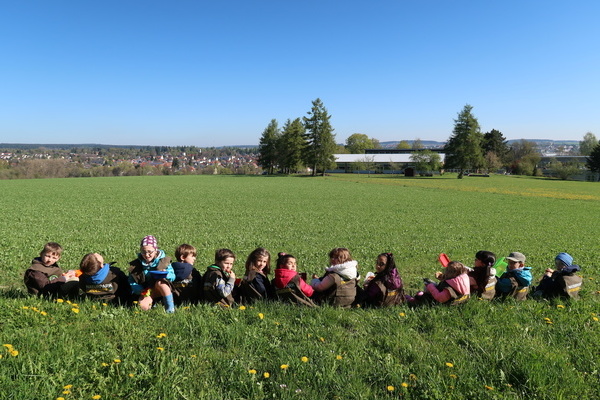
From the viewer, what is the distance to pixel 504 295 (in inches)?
225

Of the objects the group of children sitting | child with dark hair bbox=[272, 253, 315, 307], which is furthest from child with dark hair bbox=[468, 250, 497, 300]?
child with dark hair bbox=[272, 253, 315, 307]

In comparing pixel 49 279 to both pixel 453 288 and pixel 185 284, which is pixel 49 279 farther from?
pixel 453 288

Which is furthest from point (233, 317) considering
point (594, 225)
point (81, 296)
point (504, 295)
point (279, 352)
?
point (594, 225)

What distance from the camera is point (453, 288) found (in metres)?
5.15

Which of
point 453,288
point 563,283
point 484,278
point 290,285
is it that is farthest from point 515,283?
point 290,285

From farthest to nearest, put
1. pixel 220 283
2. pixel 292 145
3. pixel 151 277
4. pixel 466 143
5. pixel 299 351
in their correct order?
pixel 292 145
pixel 466 143
pixel 220 283
pixel 151 277
pixel 299 351

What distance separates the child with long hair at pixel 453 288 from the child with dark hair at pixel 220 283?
2.97m

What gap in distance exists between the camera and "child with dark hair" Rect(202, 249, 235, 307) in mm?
5141

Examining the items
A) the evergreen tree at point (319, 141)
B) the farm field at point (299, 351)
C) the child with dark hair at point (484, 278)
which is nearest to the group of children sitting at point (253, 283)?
the child with dark hair at point (484, 278)

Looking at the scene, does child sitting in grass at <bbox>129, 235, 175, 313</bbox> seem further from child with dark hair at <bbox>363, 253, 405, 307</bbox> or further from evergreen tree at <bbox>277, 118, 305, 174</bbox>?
evergreen tree at <bbox>277, 118, 305, 174</bbox>

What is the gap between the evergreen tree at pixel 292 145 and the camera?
270ft

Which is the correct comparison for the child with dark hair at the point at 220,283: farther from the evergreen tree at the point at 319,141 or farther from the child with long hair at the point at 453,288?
the evergreen tree at the point at 319,141

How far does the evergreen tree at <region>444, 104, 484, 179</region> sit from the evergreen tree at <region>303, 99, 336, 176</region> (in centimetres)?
Result: 2527

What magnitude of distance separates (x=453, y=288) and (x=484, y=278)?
797mm
